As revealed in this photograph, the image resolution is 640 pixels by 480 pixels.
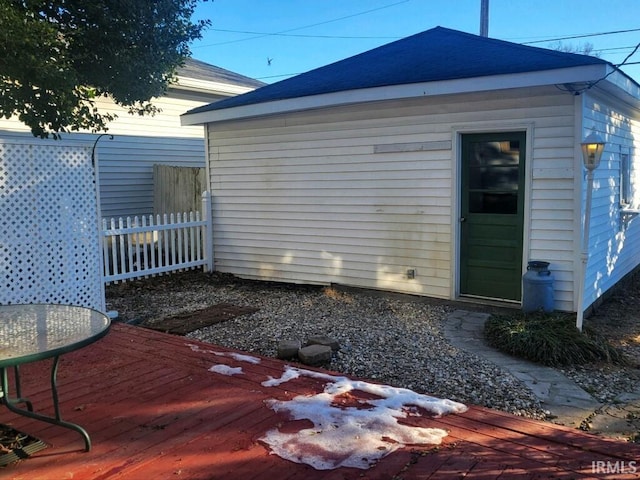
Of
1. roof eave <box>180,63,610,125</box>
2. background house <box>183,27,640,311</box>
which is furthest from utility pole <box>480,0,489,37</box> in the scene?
roof eave <box>180,63,610,125</box>

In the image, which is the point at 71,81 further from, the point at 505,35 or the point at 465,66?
the point at 505,35

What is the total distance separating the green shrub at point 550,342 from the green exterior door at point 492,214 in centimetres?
103

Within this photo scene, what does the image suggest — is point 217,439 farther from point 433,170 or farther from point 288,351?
point 433,170

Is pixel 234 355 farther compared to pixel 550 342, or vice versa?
pixel 550 342

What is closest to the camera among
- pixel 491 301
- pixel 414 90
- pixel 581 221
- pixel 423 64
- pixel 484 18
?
pixel 581 221

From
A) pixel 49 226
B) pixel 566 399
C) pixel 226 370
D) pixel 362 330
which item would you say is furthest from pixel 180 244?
pixel 566 399

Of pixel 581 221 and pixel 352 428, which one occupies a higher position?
pixel 581 221

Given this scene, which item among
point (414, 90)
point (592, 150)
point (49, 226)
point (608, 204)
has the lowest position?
point (49, 226)

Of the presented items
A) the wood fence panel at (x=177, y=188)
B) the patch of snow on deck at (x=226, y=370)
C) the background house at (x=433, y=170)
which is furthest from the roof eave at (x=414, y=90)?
the patch of snow on deck at (x=226, y=370)

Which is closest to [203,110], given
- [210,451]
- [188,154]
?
[188,154]

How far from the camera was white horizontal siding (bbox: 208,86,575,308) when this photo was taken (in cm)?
545

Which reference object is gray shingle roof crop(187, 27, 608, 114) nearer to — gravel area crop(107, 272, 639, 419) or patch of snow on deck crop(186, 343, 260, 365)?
gravel area crop(107, 272, 639, 419)

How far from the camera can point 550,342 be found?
4359mm

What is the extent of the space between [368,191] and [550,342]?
3069mm
